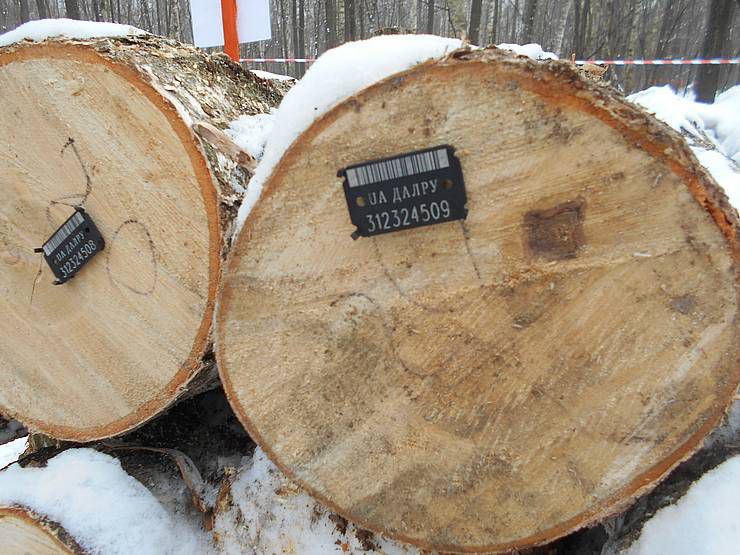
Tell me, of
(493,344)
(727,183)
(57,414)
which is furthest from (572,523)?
(727,183)

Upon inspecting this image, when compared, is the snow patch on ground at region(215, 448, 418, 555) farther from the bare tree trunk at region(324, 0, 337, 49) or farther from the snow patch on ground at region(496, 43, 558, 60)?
the bare tree trunk at region(324, 0, 337, 49)

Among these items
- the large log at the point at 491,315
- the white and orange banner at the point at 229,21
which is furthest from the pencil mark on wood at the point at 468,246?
the white and orange banner at the point at 229,21

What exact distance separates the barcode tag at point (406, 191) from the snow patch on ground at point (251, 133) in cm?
52

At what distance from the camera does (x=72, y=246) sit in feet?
4.12

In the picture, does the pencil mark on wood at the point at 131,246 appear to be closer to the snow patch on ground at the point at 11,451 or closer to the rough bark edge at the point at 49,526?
the rough bark edge at the point at 49,526

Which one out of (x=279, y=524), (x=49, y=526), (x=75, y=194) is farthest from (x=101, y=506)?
(x=75, y=194)

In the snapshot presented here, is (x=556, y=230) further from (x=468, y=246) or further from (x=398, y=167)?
(x=398, y=167)

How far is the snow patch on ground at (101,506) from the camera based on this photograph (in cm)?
129

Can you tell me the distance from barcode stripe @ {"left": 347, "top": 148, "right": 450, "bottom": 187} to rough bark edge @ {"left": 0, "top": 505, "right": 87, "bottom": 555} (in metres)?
1.08

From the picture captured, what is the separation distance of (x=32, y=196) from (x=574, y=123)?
124 cm

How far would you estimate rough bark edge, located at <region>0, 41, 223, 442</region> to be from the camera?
1.11 meters

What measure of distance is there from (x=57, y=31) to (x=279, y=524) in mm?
1297

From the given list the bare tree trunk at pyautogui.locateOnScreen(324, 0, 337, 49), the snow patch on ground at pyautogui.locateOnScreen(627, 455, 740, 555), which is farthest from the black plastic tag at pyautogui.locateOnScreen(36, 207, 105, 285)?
the bare tree trunk at pyautogui.locateOnScreen(324, 0, 337, 49)

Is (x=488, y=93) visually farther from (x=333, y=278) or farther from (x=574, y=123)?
(x=333, y=278)
